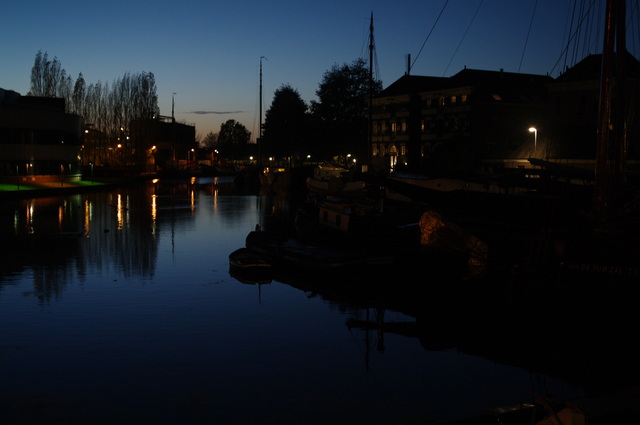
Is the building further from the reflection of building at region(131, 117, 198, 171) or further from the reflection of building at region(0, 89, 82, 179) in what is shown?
the reflection of building at region(131, 117, 198, 171)

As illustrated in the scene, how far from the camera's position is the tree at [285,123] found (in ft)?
399

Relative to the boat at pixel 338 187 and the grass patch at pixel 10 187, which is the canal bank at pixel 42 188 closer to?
the grass patch at pixel 10 187

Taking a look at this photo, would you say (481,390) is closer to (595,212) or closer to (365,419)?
(365,419)

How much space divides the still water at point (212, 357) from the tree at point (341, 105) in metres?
93.0

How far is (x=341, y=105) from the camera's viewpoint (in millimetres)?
117438

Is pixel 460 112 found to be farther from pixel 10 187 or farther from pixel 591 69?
pixel 10 187

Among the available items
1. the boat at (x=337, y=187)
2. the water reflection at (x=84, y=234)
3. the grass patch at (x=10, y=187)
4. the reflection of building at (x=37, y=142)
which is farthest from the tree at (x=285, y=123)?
the water reflection at (x=84, y=234)

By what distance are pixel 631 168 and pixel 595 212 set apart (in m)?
34.7

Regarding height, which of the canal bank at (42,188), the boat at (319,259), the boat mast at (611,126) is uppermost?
the boat mast at (611,126)

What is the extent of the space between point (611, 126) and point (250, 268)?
12.1 metres

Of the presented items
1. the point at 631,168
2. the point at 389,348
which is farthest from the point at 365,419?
the point at 631,168

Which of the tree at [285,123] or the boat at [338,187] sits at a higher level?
the tree at [285,123]

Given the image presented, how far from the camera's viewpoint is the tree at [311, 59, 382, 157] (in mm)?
116188

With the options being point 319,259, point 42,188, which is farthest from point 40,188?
point 319,259
